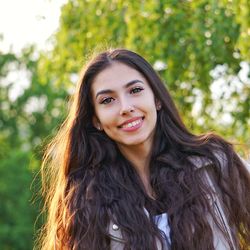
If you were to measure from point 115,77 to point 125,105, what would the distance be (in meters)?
0.18

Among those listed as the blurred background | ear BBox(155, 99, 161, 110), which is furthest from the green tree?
ear BBox(155, 99, 161, 110)

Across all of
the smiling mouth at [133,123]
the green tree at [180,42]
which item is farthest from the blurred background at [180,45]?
the smiling mouth at [133,123]

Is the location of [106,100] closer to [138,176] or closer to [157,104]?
[157,104]

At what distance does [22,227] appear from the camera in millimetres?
32188

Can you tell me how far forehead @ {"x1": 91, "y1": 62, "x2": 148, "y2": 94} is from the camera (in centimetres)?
479

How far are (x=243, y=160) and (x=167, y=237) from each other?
0.54 metres

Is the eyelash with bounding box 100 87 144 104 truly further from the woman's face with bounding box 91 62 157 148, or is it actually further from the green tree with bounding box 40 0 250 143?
the green tree with bounding box 40 0 250 143

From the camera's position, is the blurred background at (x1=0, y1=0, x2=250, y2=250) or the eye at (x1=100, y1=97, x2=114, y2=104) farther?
the blurred background at (x1=0, y1=0, x2=250, y2=250)

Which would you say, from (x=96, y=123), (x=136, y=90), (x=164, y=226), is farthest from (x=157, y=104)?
(x=164, y=226)

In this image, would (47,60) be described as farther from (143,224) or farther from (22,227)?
(22,227)

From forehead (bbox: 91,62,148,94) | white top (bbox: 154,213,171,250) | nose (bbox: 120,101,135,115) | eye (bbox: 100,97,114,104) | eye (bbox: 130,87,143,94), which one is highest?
forehead (bbox: 91,62,148,94)

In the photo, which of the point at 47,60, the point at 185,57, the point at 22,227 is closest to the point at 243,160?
the point at 185,57

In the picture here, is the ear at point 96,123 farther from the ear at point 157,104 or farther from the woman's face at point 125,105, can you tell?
the ear at point 157,104

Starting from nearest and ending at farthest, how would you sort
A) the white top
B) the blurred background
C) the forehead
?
the white top < the forehead < the blurred background
